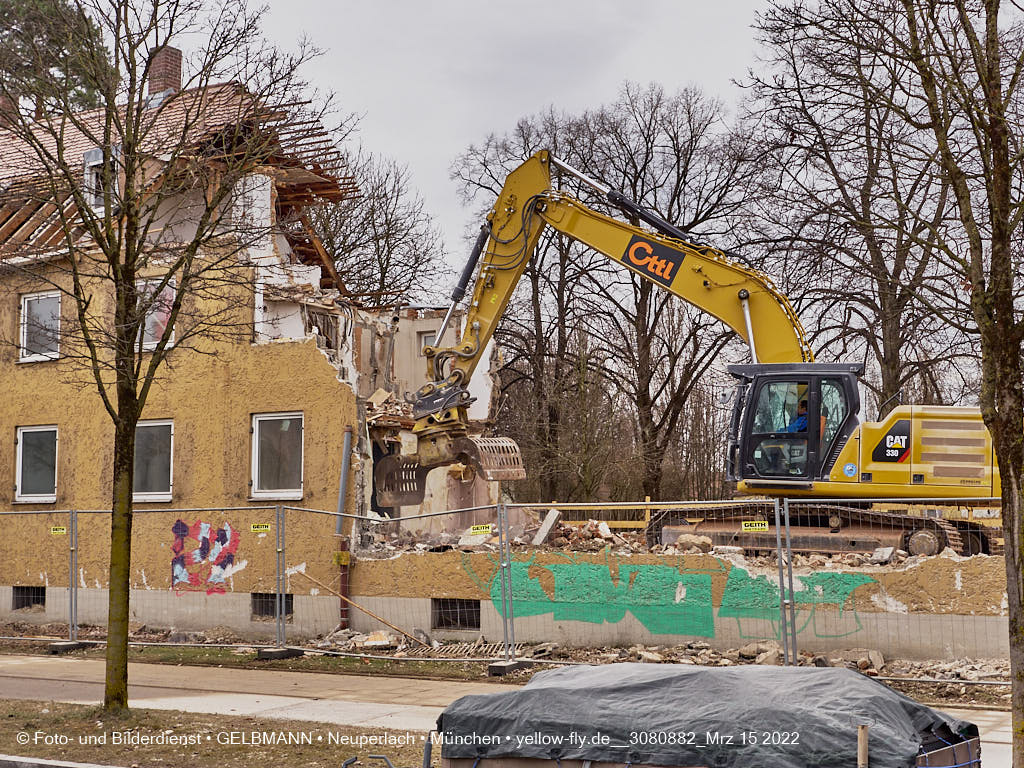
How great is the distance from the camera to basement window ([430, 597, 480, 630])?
15.6m

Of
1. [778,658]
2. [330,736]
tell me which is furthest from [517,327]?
[330,736]

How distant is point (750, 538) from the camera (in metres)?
14.7

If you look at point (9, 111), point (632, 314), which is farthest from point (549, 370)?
point (9, 111)

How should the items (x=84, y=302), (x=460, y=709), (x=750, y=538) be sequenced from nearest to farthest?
(x=460, y=709) < (x=84, y=302) < (x=750, y=538)

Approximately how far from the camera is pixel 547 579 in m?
14.6

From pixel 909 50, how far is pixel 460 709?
474 cm

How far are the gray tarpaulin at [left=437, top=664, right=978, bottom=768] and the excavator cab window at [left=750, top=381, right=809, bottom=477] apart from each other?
9.90 metres

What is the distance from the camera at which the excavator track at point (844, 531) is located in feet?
48.2

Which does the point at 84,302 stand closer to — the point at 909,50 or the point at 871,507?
the point at 909,50

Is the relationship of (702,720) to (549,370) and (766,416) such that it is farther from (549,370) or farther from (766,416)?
(549,370)

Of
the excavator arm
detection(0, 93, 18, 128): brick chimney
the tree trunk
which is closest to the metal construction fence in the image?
the excavator arm

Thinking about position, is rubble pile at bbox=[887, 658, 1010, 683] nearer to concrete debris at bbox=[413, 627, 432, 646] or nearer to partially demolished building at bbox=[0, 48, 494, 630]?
concrete debris at bbox=[413, 627, 432, 646]

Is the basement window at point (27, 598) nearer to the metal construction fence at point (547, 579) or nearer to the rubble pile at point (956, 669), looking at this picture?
the metal construction fence at point (547, 579)

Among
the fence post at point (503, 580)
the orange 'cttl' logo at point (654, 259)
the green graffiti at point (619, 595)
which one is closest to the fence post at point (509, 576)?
the fence post at point (503, 580)
